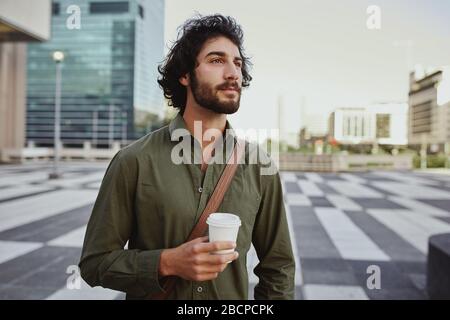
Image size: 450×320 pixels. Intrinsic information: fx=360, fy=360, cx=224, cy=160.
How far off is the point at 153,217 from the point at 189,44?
0.85m

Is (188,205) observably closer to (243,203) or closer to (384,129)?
(243,203)

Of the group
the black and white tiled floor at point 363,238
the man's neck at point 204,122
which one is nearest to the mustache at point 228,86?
the man's neck at point 204,122

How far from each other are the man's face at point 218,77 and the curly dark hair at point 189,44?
47mm

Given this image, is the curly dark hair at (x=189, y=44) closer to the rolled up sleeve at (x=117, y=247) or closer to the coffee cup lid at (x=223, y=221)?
the rolled up sleeve at (x=117, y=247)

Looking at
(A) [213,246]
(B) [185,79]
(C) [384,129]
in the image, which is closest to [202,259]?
(A) [213,246]

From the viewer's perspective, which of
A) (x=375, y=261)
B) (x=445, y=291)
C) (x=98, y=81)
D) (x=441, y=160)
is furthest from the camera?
(x=98, y=81)

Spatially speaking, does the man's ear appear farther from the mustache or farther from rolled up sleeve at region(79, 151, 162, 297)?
rolled up sleeve at region(79, 151, 162, 297)

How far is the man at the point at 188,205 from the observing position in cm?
143

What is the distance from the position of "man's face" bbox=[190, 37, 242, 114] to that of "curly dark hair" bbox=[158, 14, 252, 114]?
47 millimetres

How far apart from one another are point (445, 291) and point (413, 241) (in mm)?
2968

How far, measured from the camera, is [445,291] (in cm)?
388
